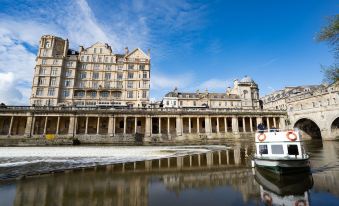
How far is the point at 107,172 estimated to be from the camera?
1588 cm

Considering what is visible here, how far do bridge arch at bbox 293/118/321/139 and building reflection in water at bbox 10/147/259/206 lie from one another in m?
57.7

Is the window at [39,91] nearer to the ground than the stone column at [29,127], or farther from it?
farther from it

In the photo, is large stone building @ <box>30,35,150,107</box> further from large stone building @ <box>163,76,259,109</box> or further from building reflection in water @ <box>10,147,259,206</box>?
building reflection in water @ <box>10,147,259,206</box>

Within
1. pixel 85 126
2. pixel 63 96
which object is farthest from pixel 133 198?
pixel 63 96

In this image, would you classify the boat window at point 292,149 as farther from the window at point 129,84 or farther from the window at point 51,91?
the window at point 51,91

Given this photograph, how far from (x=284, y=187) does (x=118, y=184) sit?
34.2ft

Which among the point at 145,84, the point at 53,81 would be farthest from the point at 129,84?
the point at 53,81

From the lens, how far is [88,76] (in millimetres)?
69500

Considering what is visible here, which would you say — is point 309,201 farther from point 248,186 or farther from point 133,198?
point 133,198

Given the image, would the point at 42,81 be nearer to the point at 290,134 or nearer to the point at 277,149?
the point at 277,149

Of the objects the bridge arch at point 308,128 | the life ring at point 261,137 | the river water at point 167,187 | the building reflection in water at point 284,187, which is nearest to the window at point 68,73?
the river water at point 167,187

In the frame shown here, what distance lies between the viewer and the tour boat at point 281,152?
537 inches

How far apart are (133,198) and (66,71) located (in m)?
70.4

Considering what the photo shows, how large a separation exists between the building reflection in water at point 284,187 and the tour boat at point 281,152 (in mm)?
481
